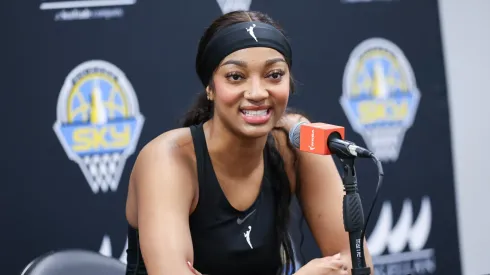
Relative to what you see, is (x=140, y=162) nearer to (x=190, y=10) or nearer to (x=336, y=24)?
(x=190, y=10)

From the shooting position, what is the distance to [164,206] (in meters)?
2.77

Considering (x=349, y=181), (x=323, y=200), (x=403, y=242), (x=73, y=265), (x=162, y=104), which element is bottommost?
(x=403, y=242)

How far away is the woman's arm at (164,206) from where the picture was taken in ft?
8.83

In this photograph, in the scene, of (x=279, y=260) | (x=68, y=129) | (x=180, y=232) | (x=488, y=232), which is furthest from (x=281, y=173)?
(x=488, y=232)

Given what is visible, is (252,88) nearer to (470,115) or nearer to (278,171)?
(278,171)

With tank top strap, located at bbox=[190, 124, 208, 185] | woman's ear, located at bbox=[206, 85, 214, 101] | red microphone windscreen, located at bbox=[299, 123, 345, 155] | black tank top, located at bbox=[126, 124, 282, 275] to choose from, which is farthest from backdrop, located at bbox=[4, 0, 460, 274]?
red microphone windscreen, located at bbox=[299, 123, 345, 155]

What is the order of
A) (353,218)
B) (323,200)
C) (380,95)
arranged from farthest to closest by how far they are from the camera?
1. (380,95)
2. (323,200)
3. (353,218)

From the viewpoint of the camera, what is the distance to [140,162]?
9.61ft

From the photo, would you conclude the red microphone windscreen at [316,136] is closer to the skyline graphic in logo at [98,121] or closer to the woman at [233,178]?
the woman at [233,178]

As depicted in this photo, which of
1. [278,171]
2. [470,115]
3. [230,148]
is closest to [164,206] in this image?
[230,148]

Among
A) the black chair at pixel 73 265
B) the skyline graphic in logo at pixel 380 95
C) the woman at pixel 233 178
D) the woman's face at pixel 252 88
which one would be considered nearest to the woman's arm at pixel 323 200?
the woman at pixel 233 178

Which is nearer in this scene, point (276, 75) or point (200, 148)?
point (276, 75)

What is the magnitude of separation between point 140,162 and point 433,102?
2032 mm

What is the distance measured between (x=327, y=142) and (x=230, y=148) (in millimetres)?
719
